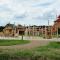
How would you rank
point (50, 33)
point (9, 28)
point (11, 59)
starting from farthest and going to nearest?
point (9, 28)
point (50, 33)
point (11, 59)

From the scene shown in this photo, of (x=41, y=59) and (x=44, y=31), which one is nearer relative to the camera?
(x=41, y=59)

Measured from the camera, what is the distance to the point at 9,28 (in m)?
84.4

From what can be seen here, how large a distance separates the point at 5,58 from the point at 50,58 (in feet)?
13.8

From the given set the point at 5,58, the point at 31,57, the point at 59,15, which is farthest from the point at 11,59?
the point at 59,15

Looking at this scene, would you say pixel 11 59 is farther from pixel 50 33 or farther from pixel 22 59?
pixel 50 33

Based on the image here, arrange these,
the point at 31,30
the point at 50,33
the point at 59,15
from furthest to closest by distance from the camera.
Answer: the point at 31,30
the point at 50,33
the point at 59,15

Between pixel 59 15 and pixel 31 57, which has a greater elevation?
pixel 59 15

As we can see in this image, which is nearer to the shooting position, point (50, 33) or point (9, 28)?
point (50, 33)

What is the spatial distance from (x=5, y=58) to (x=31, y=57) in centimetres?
260

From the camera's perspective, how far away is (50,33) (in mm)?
67000

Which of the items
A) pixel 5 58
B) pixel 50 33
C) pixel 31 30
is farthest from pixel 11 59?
pixel 31 30

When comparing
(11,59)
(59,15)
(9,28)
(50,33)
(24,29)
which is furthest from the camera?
(9,28)

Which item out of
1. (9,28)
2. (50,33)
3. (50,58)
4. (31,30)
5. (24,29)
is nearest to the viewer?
(50,58)

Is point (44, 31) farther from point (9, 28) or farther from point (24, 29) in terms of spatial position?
point (9, 28)
